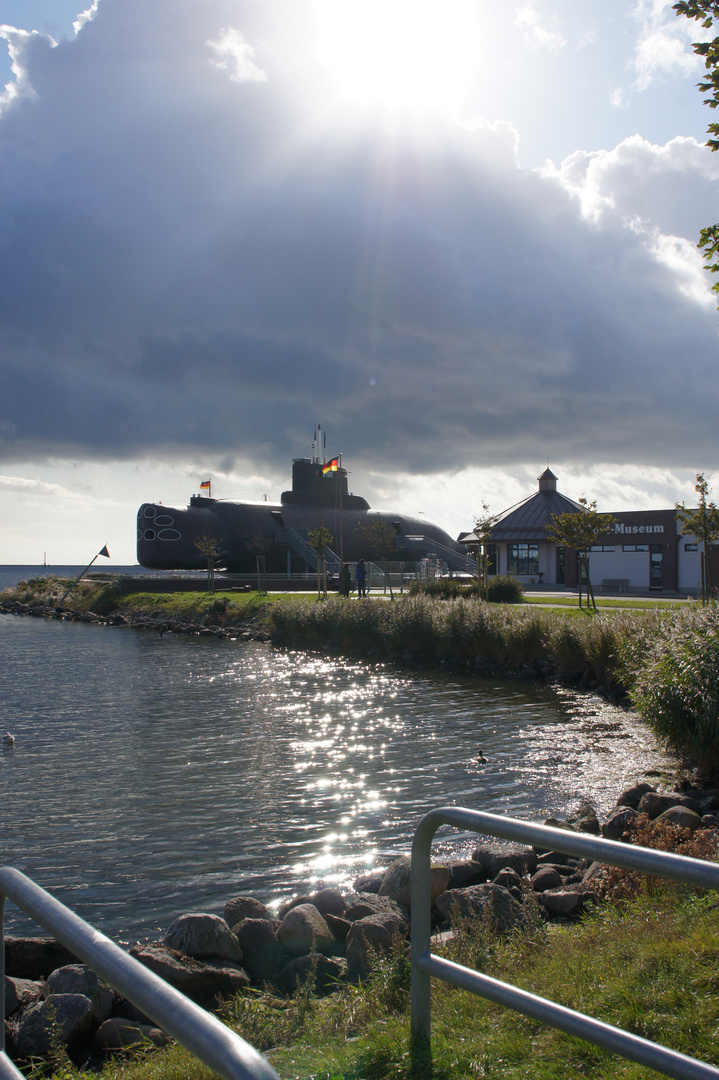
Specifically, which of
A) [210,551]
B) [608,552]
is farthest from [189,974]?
[210,551]

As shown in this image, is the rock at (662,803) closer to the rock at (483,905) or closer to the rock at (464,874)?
the rock at (464,874)

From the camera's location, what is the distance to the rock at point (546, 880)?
7.33 m

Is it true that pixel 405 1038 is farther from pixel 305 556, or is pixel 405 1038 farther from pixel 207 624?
pixel 305 556

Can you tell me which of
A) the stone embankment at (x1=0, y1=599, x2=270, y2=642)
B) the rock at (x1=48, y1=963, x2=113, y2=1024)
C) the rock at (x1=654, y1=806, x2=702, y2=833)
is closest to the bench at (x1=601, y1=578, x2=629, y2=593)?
the stone embankment at (x1=0, y1=599, x2=270, y2=642)

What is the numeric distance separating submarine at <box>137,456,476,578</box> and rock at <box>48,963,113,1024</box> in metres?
39.6

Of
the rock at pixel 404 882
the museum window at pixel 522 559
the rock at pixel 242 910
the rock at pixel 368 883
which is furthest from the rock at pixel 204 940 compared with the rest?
the museum window at pixel 522 559

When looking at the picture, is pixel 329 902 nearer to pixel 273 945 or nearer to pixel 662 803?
pixel 273 945

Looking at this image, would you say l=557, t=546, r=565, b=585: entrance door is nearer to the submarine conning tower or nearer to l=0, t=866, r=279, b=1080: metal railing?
the submarine conning tower

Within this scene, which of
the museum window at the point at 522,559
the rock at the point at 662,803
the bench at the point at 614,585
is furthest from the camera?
the museum window at the point at 522,559

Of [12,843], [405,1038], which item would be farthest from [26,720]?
[405,1038]

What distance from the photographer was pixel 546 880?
739cm

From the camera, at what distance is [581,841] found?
242 cm

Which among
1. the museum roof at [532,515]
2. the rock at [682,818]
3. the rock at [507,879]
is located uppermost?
the museum roof at [532,515]

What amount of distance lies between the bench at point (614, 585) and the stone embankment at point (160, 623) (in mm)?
22084
